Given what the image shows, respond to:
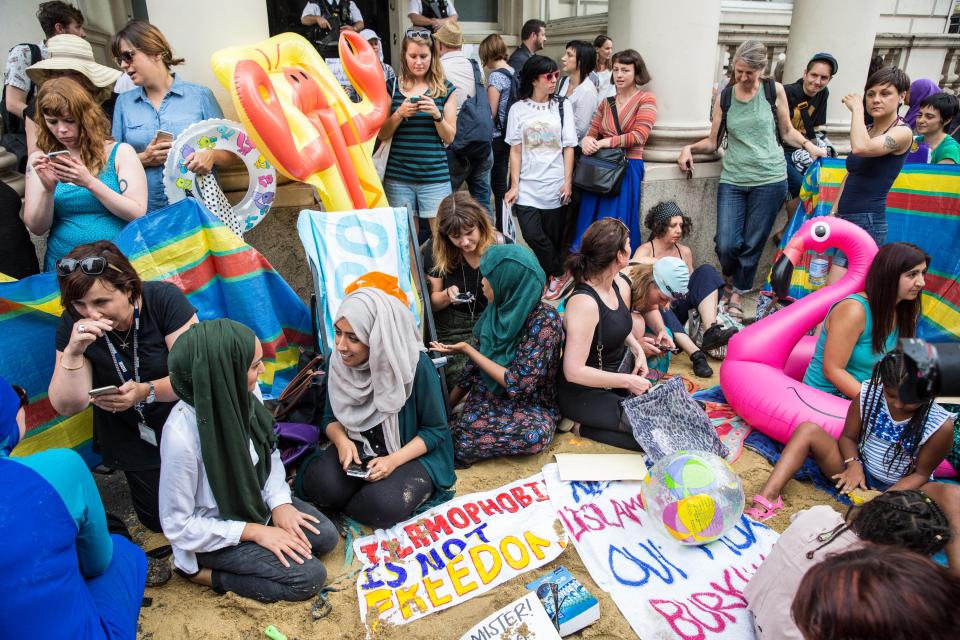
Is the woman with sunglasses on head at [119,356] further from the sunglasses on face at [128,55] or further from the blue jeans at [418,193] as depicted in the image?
the blue jeans at [418,193]

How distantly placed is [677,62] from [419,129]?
8.10 ft

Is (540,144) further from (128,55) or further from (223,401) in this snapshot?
(223,401)

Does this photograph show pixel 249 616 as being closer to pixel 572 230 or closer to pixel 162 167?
pixel 162 167

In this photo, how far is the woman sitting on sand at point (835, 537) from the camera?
6.74 feet

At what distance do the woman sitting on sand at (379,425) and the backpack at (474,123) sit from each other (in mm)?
2179

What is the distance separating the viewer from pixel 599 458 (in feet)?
11.0

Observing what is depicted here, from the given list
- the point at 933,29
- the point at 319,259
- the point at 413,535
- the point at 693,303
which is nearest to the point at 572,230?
the point at 693,303

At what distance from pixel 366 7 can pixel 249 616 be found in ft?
26.3

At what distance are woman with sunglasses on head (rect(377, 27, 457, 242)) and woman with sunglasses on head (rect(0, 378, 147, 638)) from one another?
2.89m

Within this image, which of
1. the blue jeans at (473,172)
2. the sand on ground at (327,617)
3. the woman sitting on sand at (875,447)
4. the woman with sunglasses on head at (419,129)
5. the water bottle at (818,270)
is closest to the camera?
the sand on ground at (327,617)

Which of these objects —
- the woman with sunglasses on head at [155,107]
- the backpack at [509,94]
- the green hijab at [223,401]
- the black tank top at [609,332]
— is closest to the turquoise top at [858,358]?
the black tank top at [609,332]

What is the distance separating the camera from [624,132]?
17.2 feet

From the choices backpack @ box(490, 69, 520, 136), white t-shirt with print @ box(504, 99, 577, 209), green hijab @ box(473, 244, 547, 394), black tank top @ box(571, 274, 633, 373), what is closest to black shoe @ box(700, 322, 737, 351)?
black tank top @ box(571, 274, 633, 373)

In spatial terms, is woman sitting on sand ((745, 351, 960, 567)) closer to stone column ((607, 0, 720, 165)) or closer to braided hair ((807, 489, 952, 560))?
braided hair ((807, 489, 952, 560))
